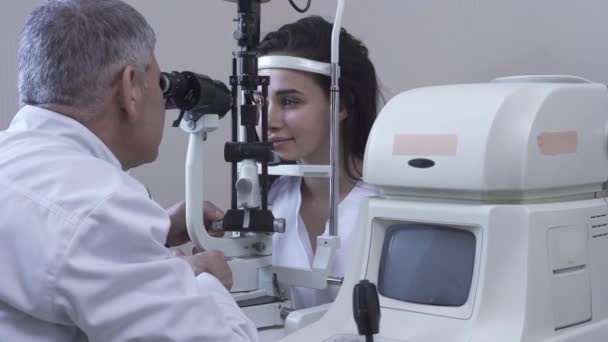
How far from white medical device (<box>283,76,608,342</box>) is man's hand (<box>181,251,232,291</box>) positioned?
0.16 meters

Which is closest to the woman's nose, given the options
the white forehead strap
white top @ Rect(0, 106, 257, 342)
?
the white forehead strap

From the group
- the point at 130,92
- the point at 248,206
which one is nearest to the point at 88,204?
the point at 130,92

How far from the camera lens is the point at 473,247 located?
111 cm

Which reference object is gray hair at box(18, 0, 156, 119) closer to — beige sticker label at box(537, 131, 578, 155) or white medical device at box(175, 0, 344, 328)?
white medical device at box(175, 0, 344, 328)

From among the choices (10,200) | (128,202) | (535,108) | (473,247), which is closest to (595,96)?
(535,108)

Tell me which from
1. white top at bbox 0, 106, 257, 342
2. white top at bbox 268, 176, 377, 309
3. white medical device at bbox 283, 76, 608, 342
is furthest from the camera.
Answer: white top at bbox 268, 176, 377, 309

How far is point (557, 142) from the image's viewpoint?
112 centimetres

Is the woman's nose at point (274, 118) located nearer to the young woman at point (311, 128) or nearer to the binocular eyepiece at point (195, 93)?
the young woman at point (311, 128)

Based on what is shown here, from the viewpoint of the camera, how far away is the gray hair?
924 mm

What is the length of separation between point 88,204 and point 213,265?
429 mm

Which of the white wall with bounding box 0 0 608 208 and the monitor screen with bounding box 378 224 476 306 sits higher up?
the white wall with bounding box 0 0 608 208

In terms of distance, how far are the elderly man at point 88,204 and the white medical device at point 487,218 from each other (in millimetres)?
311

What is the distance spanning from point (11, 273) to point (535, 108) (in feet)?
2.58

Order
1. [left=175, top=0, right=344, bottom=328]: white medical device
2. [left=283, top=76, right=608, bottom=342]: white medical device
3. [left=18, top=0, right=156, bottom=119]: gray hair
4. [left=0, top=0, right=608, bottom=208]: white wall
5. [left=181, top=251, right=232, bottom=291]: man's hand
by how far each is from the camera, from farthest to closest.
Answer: [left=0, top=0, right=608, bottom=208]: white wall → [left=175, top=0, right=344, bottom=328]: white medical device → [left=181, top=251, right=232, bottom=291]: man's hand → [left=283, top=76, right=608, bottom=342]: white medical device → [left=18, top=0, right=156, bottom=119]: gray hair
